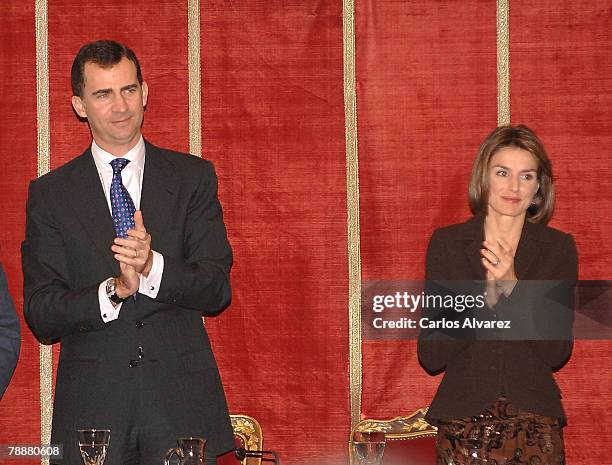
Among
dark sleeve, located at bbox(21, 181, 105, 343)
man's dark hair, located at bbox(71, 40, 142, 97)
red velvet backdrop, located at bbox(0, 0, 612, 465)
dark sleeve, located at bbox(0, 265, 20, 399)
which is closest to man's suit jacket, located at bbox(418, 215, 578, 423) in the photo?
red velvet backdrop, located at bbox(0, 0, 612, 465)

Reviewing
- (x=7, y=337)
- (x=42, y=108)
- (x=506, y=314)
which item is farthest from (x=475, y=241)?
(x=42, y=108)

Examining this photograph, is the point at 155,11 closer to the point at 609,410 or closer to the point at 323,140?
the point at 323,140

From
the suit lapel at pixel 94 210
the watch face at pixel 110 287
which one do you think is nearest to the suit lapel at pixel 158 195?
the suit lapel at pixel 94 210

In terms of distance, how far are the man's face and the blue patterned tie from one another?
110 mm

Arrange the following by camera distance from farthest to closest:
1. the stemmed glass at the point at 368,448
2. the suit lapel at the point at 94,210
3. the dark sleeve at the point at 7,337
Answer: the suit lapel at the point at 94,210 → the dark sleeve at the point at 7,337 → the stemmed glass at the point at 368,448

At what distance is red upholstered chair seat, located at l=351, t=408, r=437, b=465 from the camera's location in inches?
135

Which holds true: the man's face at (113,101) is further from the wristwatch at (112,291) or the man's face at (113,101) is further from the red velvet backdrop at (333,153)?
the red velvet backdrop at (333,153)

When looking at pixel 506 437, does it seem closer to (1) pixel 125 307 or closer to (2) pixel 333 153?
(1) pixel 125 307

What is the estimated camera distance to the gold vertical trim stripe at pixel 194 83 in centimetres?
387

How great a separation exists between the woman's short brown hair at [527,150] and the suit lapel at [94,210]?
1177 millimetres

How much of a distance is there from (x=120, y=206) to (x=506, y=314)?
122 centimetres

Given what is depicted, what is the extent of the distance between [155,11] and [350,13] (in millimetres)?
763

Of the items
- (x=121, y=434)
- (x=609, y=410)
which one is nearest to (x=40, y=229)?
(x=121, y=434)

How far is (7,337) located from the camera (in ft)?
Result: 8.04
